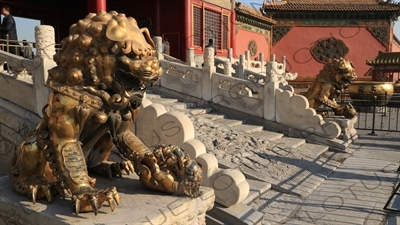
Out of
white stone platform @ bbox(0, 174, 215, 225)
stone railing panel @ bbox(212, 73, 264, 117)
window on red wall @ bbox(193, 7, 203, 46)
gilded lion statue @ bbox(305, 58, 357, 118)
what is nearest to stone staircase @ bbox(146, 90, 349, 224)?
stone railing panel @ bbox(212, 73, 264, 117)

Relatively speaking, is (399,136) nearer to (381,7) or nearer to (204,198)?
(204,198)

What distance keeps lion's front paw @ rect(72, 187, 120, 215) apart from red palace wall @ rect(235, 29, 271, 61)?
14302 mm

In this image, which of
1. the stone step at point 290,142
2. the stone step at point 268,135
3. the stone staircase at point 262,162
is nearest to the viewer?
the stone staircase at point 262,162

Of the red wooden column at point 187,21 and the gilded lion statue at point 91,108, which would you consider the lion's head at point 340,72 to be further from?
the gilded lion statue at point 91,108

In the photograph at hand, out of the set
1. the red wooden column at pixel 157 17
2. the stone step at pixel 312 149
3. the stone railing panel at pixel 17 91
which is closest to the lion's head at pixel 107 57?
the stone railing panel at pixel 17 91

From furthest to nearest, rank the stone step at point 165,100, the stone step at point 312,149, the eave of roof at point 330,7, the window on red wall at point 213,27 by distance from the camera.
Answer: the eave of roof at point 330,7 → the window on red wall at point 213,27 → the stone step at point 165,100 → the stone step at point 312,149

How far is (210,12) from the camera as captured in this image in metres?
13.3

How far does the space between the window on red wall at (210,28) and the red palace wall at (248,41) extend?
1695mm

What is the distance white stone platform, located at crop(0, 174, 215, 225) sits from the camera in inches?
79.1

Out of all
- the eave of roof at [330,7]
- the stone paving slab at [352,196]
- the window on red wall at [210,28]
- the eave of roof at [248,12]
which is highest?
the eave of roof at [330,7]

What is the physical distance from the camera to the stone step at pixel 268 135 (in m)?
6.28

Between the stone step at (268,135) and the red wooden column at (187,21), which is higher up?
the red wooden column at (187,21)

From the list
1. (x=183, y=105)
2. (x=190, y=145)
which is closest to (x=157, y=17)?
(x=183, y=105)

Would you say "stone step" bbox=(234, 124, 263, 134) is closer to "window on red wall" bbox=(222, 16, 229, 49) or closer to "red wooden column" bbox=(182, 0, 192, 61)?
"red wooden column" bbox=(182, 0, 192, 61)
